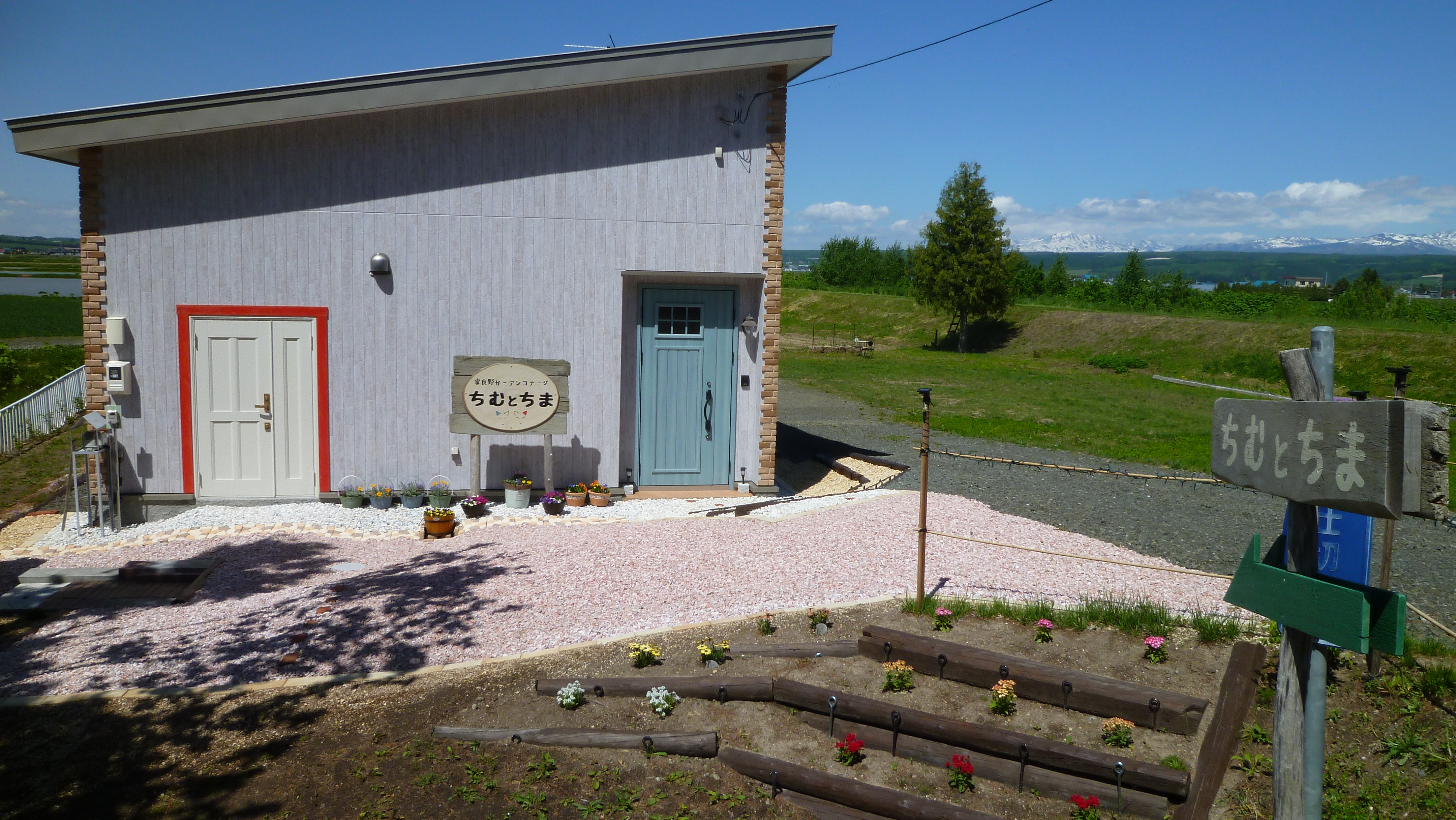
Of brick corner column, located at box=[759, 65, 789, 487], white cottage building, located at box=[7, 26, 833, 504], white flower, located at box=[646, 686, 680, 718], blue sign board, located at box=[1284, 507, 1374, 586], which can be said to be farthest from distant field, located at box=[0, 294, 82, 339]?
blue sign board, located at box=[1284, 507, 1374, 586]

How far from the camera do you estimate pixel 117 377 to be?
9.39 metres

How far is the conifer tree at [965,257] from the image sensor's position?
36469 millimetres

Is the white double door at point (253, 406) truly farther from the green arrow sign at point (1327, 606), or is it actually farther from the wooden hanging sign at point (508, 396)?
the green arrow sign at point (1327, 606)

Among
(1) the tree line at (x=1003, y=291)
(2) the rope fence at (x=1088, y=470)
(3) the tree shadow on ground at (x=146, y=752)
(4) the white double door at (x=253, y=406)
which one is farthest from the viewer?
(1) the tree line at (x=1003, y=291)

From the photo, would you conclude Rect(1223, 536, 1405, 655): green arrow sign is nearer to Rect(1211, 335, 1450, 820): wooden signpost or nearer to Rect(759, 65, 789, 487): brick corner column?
Rect(1211, 335, 1450, 820): wooden signpost

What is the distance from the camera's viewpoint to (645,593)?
708cm

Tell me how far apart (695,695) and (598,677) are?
0.68m

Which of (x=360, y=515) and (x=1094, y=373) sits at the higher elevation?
(x=1094, y=373)

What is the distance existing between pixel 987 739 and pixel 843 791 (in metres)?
0.85

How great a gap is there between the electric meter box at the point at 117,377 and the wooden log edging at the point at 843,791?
333 inches

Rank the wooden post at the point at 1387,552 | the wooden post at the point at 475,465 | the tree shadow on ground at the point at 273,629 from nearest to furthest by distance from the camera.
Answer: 1. the wooden post at the point at 1387,552
2. the tree shadow on ground at the point at 273,629
3. the wooden post at the point at 475,465

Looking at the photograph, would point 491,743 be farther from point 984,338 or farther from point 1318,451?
point 984,338

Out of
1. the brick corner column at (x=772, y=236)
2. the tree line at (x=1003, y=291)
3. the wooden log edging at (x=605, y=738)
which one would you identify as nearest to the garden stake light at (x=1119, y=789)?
the wooden log edging at (x=605, y=738)

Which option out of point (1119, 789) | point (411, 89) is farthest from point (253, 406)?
point (1119, 789)
